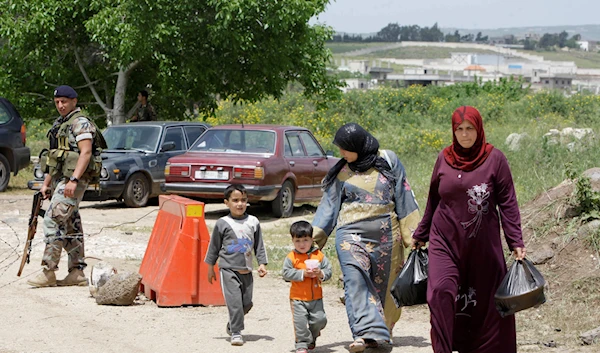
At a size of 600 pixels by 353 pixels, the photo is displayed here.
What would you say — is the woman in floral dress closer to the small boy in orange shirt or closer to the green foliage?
the small boy in orange shirt

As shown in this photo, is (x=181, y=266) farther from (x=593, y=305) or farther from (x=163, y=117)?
(x=163, y=117)

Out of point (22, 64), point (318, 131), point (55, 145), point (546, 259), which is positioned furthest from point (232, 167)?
point (318, 131)

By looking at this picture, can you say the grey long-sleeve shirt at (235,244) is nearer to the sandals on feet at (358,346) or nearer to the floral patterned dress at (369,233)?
the floral patterned dress at (369,233)

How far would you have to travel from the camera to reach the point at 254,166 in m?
15.4

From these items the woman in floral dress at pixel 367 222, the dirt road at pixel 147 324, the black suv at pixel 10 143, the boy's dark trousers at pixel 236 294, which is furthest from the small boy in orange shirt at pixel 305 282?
the black suv at pixel 10 143

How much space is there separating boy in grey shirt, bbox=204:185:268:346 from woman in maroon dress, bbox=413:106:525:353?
78.9 inches

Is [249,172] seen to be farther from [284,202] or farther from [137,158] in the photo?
[137,158]

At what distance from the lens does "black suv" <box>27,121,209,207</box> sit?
16797mm

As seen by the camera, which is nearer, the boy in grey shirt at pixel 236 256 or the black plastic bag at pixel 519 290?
the black plastic bag at pixel 519 290

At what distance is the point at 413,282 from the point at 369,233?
0.88 metres

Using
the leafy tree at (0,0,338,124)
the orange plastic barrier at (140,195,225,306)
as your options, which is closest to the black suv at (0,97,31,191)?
the leafy tree at (0,0,338,124)

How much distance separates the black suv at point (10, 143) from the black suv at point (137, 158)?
1930 millimetres

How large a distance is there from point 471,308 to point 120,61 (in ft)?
55.2

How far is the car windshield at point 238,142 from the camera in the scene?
637 inches
